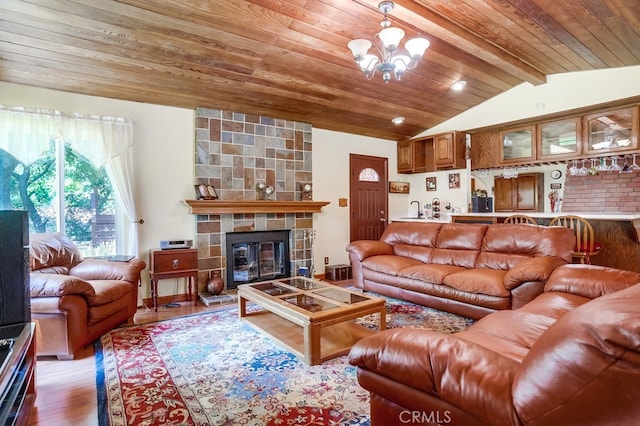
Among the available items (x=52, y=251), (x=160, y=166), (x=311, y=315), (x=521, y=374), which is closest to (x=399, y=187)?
(x=160, y=166)

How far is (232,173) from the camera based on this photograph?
15.2 feet

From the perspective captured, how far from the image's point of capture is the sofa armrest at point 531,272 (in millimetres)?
2826

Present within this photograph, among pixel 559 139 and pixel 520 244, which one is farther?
pixel 559 139

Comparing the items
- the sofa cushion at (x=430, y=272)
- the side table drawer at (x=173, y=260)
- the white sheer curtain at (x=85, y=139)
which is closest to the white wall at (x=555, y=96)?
the sofa cushion at (x=430, y=272)

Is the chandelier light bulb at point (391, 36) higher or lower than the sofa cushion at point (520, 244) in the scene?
higher

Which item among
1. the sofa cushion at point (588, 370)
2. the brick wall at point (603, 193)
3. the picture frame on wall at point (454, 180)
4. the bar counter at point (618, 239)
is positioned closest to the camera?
the sofa cushion at point (588, 370)

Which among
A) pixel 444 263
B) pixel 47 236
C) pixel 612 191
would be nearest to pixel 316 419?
pixel 444 263

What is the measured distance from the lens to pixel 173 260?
3955 millimetres

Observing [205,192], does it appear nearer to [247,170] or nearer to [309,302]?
[247,170]

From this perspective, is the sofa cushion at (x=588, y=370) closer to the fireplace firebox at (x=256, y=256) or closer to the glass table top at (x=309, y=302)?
the glass table top at (x=309, y=302)

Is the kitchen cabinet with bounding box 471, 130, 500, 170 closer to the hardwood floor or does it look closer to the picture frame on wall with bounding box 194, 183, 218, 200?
the picture frame on wall with bounding box 194, 183, 218, 200

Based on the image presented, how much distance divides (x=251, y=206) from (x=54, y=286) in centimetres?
240

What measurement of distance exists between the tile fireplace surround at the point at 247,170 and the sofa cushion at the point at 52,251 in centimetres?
134

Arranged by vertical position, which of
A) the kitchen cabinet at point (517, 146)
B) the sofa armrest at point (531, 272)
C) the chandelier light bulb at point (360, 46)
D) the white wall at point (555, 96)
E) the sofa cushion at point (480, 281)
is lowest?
the sofa cushion at point (480, 281)
